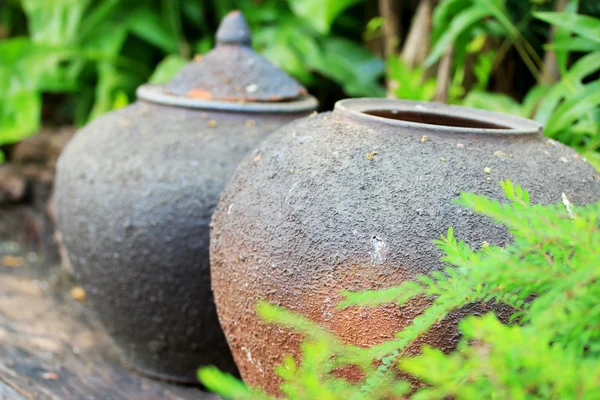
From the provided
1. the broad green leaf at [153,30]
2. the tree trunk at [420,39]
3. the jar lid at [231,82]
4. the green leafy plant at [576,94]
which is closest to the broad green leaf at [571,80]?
the green leafy plant at [576,94]

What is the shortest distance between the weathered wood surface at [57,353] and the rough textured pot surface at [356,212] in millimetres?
701

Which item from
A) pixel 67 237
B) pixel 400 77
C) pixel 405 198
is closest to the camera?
pixel 405 198

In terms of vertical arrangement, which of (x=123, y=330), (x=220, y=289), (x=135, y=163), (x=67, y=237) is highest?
(x=135, y=163)

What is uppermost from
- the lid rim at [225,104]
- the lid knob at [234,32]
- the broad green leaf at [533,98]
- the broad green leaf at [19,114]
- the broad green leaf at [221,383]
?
the lid knob at [234,32]

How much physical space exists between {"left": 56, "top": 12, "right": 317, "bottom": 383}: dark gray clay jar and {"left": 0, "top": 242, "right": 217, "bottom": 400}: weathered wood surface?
83 millimetres

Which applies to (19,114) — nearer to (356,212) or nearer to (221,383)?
(356,212)

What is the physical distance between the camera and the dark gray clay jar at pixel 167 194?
172 cm

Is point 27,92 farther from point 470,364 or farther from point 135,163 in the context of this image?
point 470,364

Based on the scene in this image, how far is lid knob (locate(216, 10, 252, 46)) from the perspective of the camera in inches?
78.7

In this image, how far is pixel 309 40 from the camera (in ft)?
10.5

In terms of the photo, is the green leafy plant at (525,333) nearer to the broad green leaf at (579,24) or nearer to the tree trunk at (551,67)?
the broad green leaf at (579,24)

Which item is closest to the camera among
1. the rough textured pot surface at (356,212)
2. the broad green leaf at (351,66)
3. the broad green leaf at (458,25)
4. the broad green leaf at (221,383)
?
the broad green leaf at (221,383)

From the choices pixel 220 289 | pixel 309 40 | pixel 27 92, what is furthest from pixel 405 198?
pixel 27 92

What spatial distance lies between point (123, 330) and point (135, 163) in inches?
20.1
